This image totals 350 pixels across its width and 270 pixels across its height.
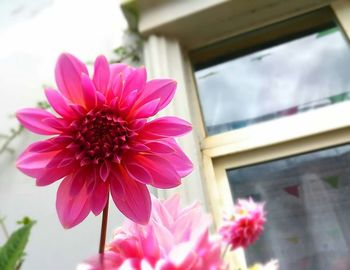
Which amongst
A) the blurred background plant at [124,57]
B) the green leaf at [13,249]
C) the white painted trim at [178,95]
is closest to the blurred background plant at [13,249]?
the green leaf at [13,249]

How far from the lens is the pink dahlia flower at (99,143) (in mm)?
216

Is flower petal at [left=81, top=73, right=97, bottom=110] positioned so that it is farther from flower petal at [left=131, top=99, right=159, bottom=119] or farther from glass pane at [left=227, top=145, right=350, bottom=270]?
glass pane at [left=227, top=145, right=350, bottom=270]

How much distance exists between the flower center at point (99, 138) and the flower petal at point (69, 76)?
22mm

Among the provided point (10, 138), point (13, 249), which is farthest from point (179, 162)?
point (10, 138)

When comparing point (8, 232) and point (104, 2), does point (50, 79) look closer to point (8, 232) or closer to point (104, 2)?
point (104, 2)

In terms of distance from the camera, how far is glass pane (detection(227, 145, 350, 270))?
1.94ft

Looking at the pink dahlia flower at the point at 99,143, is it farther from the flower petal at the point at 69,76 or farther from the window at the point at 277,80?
the window at the point at 277,80

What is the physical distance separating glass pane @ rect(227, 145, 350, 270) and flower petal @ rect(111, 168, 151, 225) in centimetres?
44

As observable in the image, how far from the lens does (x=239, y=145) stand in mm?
720

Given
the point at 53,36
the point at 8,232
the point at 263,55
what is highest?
the point at 53,36

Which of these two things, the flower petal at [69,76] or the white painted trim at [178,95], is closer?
the flower petal at [69,76]

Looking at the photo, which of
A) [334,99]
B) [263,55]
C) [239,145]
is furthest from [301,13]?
[239,145]

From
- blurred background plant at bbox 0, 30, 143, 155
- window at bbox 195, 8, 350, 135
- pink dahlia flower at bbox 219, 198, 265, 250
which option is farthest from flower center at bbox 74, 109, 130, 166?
blurred background plant at bbox 0, 30, 143, 155

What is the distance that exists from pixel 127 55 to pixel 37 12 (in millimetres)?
526
